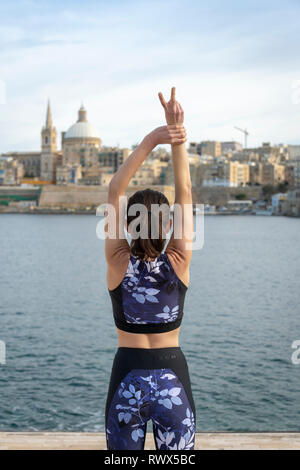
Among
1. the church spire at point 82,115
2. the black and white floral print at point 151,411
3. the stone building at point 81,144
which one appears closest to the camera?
the black and white floral print at point 151,411

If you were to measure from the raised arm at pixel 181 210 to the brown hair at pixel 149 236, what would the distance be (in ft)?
0.09

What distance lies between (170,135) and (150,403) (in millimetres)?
511

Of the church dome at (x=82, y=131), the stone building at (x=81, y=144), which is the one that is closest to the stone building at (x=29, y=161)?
the stone building at (x=81, y=144)

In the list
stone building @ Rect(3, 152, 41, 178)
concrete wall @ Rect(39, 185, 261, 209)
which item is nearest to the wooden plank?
concrete wall @ Rect(39, 185, 261, 209)

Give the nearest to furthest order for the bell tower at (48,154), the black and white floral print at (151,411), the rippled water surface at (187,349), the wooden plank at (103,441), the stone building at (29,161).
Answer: the black and white floral print at (151,411) → the wooden plank at (103,441) → the rippled water surface at (187,349) → the bell tower at (48,154) → the stone building at (29,161)

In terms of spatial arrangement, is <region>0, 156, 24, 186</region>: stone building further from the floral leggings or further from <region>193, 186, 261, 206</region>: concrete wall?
the floral leggings

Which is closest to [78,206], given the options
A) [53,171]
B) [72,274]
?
[53,171]

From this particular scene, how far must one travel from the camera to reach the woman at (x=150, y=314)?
112 centimetres

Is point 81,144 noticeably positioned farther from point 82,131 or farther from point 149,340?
point 149,340

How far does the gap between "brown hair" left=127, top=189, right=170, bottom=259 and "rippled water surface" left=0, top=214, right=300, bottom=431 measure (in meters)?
3.27

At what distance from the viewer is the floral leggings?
3.65 ft

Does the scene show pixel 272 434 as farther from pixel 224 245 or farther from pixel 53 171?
pixel 53 171

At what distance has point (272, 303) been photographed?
32.1 ft

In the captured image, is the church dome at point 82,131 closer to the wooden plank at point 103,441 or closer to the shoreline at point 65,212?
the shoreline at point 65,212
